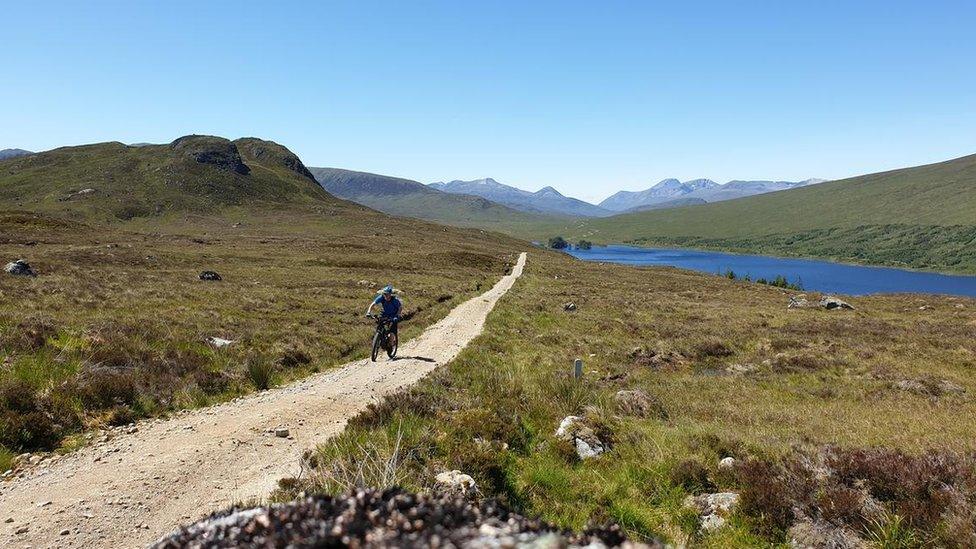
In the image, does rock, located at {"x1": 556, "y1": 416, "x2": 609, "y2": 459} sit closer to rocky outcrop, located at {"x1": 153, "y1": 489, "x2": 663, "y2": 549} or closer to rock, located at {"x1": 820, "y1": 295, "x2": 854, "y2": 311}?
rocky outcrop, located at {"x1": 153, "y1": 489, "x2": 663, "y2": 549}

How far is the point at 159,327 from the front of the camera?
18.0 metres

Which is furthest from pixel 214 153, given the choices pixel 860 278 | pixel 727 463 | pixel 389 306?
pixel 860 278

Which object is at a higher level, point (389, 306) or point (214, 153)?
point (214, 153)

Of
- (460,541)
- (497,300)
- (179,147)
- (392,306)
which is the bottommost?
(497,300)

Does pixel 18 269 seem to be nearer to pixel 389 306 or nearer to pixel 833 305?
pixel 389 306

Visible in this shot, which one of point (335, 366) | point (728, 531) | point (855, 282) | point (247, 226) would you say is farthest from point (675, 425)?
point (855, 282)

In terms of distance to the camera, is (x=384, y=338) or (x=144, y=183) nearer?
(x=384, y=338)

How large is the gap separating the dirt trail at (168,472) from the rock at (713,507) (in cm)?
648

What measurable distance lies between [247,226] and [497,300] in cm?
9540

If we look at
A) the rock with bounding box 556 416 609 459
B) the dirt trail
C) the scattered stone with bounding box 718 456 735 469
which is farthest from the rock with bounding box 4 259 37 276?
the scattered stone with bounding box 718 456 735 469

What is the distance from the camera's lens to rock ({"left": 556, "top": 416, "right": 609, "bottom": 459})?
953 cm

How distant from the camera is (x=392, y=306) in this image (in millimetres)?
18891

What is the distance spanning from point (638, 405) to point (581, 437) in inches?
173

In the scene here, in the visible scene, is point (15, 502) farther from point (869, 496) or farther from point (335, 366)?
point (869, 496)
